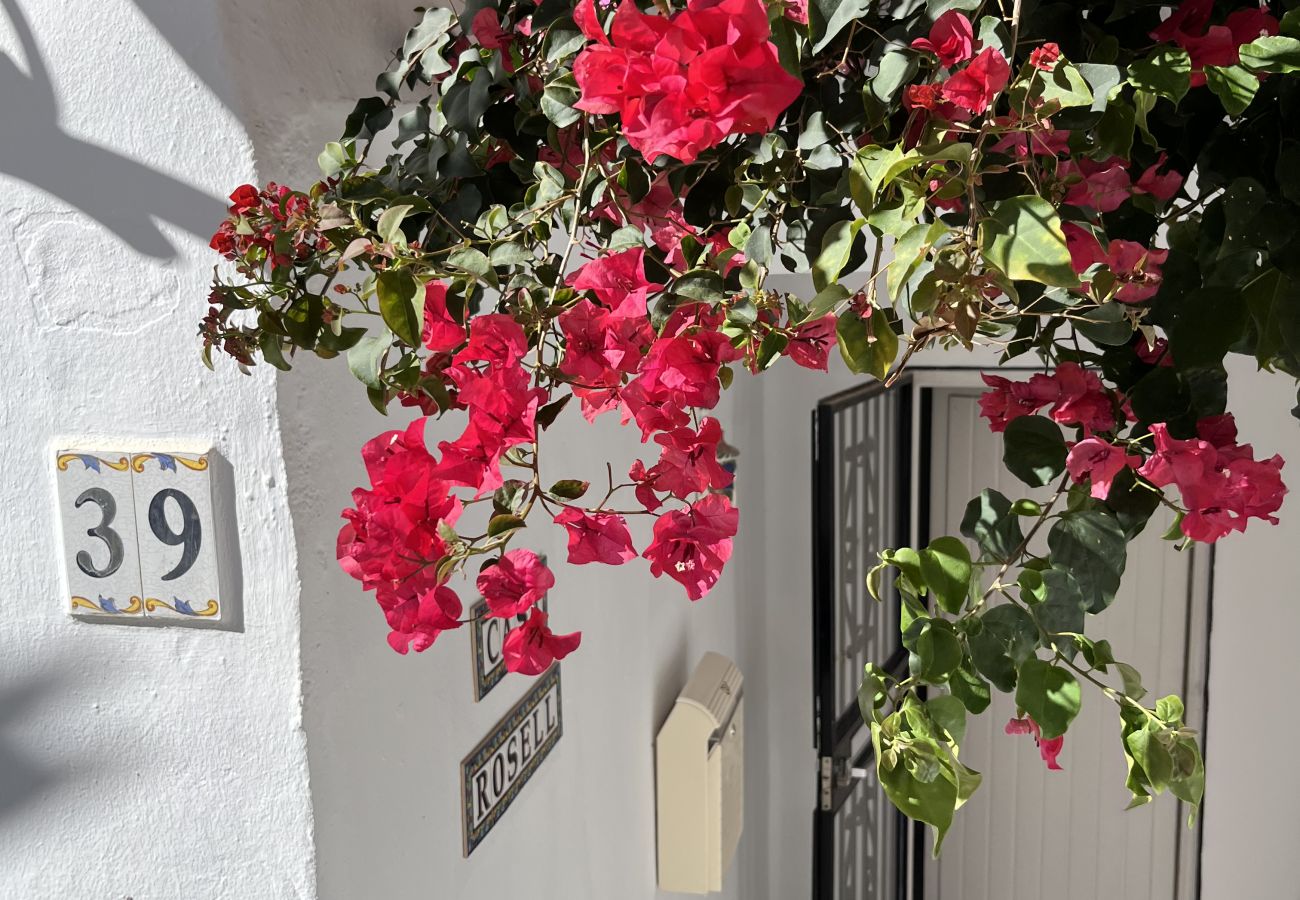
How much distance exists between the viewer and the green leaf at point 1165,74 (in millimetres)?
429

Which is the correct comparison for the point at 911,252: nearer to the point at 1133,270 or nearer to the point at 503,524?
the point at 1133,270

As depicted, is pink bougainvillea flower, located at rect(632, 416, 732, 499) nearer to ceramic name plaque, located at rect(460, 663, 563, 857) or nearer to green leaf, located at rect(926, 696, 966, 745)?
green leaf, located at rect(926, 696, 966, 745)

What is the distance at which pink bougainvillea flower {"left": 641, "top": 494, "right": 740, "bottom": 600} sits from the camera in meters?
0.50

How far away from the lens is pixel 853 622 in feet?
10.9

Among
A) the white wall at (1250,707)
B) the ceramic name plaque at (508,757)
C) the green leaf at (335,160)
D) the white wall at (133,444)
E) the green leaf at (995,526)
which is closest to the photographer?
the green leaf at (995,526)

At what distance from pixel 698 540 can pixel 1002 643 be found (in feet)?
0.49

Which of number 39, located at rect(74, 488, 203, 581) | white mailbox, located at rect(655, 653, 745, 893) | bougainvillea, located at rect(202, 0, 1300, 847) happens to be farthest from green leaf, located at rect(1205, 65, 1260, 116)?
white mailbox, located at rect(655, 653, 745, 893)

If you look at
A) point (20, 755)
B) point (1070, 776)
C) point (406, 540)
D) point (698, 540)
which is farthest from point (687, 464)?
point (1070, 776)

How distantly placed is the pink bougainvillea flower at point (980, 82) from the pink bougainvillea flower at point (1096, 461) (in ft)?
0.66

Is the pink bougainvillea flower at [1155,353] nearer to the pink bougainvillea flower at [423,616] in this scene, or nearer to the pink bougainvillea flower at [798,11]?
the pink bougainvillea flower at [798,11]

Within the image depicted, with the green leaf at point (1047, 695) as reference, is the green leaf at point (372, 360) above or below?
above

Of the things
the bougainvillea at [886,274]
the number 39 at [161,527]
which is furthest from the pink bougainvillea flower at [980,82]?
the number 39 at [161,527]

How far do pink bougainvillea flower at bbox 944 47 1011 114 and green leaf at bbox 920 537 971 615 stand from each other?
7.6 inches

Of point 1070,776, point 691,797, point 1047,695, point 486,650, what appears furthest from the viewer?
point 1070,776
